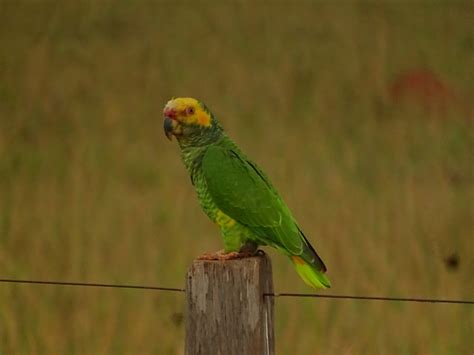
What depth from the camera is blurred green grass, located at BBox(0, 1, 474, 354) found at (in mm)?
6531

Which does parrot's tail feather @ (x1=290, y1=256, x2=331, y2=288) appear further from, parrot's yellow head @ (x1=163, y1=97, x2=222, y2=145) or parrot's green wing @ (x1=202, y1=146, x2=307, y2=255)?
parrot's yellow head @ (x1=163, y1=97, x2=222, y2=145)

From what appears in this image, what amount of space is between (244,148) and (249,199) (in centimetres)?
689

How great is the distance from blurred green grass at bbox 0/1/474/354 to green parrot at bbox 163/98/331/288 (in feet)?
6.04

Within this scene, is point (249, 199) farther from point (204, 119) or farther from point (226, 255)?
point (204, 119)

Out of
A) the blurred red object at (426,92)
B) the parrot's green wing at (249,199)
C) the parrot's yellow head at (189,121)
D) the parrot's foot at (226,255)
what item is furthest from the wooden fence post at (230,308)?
the blurred red object at (426,92)

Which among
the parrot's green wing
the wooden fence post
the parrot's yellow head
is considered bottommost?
the wooden fence post

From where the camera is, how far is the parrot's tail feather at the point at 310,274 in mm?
3977

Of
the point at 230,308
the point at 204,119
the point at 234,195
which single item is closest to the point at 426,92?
the point at 204,119

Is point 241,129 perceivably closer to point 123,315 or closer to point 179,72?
point 179,72

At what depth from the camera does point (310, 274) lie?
157 inches

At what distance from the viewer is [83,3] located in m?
15.6

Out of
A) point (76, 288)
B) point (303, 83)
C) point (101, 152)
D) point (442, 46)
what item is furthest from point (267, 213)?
point (442, 46)

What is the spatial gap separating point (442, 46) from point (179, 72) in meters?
3.23

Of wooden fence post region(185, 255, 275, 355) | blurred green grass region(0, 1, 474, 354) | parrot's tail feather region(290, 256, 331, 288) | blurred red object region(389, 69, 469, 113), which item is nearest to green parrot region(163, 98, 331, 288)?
parrot's tail feather region(290, 256, 331, 288)
